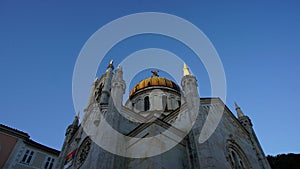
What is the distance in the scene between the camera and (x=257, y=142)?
1942cm

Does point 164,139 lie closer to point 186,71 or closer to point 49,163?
point 186,71

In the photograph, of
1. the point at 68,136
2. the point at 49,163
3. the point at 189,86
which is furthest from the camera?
the point at 49,163

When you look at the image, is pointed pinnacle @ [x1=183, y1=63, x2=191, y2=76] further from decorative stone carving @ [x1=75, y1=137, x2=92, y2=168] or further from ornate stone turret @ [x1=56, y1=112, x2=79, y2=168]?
ornate stone turret @ [x1=56, y1=112, x2=79, y2=168]

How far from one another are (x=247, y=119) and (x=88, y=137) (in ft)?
48.5

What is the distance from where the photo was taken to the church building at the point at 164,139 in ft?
41.5

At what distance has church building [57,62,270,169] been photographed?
12.7m

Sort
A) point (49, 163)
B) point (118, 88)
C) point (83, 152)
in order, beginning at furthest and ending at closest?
point (49, 163)
point (83, 152)
point (118, 88)

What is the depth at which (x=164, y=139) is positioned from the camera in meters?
13.6

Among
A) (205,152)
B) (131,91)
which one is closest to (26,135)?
(131,91)

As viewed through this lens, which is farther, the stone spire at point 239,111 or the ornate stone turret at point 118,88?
the stone spire at point 239,111

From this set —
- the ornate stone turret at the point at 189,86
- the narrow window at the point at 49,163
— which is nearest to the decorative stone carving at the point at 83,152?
the narrow window at the point at 49,163

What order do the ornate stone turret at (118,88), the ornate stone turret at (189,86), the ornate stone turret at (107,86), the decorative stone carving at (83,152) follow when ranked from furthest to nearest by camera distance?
the ornate stone turret at (107,86) < the decorative stone carving at (83,152) < the ornate stone turret at (118,88) < the ornate stone turret at (189,86)

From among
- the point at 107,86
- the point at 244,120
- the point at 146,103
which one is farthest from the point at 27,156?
the point at 244,120

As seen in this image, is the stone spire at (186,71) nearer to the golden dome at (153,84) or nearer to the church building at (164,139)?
the church building at (164,139)
